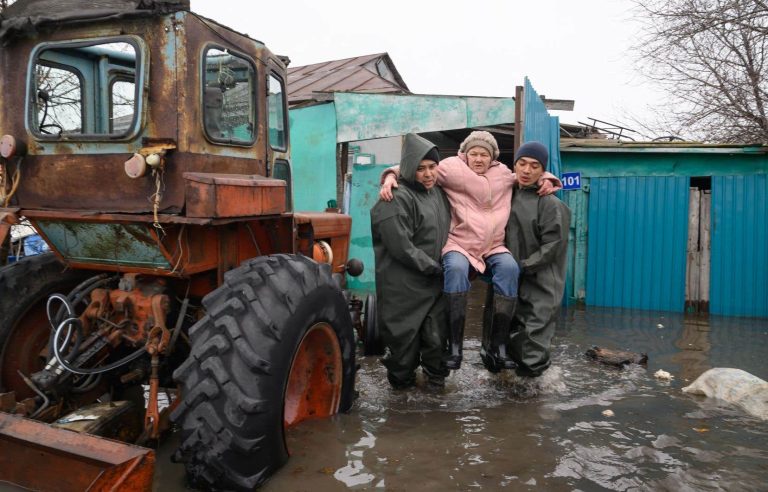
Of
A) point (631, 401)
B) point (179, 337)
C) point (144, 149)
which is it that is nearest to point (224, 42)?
point (144, 149)

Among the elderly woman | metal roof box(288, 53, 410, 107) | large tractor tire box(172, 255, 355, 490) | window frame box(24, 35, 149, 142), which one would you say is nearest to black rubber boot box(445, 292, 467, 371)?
the elderly woman

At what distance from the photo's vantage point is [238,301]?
8.46 ft

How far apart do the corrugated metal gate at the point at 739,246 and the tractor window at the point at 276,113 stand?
7315 millimetres

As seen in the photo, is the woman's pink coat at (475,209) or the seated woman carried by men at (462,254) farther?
the woman's pink coat at (475,209)

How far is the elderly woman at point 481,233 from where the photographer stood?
4066mm

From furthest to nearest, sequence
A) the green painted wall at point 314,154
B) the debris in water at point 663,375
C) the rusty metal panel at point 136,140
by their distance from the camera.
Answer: the green painted wall at point 314,154
the debris in water at point 663,375
the rusty metal panel at point 136,140

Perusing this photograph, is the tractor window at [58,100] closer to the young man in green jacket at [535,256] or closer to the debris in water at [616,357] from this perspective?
the young man in green jacket at [535,256]

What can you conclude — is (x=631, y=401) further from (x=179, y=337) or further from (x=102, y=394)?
(x=102, y=394)

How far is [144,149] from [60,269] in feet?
4.07

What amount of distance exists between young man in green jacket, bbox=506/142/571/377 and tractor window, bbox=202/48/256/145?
2.08 metres

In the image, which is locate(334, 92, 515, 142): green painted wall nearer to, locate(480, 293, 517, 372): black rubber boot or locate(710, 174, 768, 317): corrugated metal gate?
locate(710, 174, 768, 317): corrugated metal gate

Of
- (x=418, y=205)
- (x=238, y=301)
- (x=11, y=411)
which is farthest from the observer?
(x=418, y=205)

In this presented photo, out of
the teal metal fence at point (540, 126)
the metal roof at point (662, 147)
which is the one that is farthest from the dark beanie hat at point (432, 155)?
the metal roof at point (662, 147)

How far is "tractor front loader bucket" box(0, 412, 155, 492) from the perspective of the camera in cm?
208
